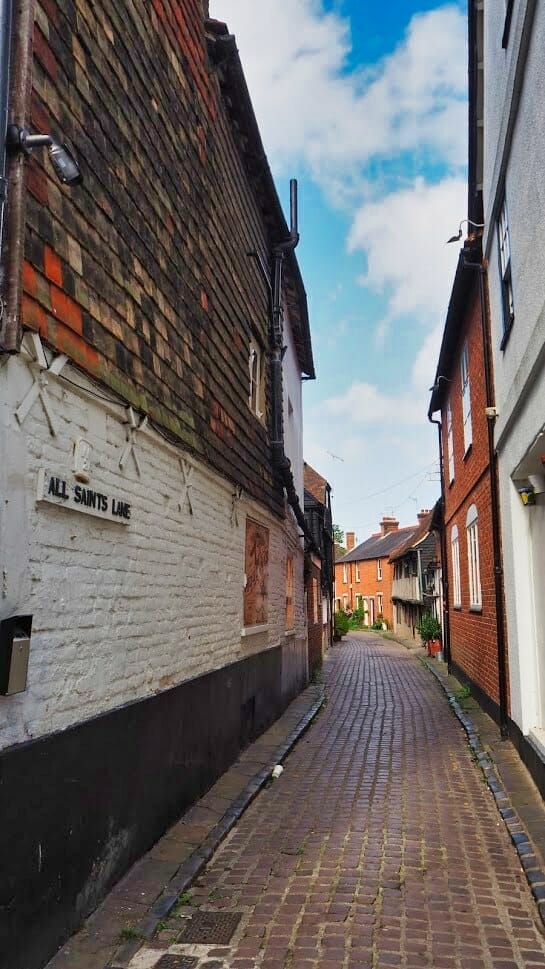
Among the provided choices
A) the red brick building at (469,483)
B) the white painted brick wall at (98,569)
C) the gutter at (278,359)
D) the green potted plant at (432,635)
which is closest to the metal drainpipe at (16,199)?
the white painted brick wall at (98,569)

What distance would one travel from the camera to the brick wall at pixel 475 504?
9805mm

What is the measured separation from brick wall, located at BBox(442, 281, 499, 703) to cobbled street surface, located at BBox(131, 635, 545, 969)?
2285 mm

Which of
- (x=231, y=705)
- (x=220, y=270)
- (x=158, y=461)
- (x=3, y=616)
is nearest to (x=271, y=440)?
(x=220, y=270)

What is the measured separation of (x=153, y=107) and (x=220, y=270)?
89.2 inches

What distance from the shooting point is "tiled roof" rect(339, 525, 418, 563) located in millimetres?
49344

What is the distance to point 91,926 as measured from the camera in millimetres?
3990

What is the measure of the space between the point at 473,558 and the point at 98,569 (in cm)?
874

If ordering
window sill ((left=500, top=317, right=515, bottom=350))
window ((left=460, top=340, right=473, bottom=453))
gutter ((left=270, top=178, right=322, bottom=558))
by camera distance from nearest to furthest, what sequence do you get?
window sill ((left=500, top=317, right=515, bottom=350)) → gutter ((left=270, top=178, right=322, bottom=558)) → window ((left=460, top=340, right=473, bottom=453))

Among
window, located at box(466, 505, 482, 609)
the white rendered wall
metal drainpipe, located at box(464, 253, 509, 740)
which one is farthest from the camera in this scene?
window, located at box(466, 505, 482, 609)

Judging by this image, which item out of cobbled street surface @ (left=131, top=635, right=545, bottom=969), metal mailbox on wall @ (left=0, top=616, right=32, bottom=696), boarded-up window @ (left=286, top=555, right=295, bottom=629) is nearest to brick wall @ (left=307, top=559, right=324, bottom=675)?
boarded-up window @ (left=286, top=555, right=295, bottom=629)

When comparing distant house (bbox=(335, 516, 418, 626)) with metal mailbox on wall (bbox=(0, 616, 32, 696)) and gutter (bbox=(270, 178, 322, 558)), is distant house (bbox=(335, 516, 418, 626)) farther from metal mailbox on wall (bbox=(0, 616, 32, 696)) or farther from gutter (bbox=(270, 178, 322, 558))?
metal mailbox on wall (bbox=(0, 616, 32, 696))

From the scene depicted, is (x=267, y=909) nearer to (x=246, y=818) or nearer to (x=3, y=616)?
(x=246, y=818)

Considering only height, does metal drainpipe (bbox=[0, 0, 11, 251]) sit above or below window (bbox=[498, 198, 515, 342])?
below

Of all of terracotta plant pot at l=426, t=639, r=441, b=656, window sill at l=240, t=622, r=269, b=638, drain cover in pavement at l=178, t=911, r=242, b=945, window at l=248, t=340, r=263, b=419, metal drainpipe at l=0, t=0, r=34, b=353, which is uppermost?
window at l=248, t=340, r=263, b=419
